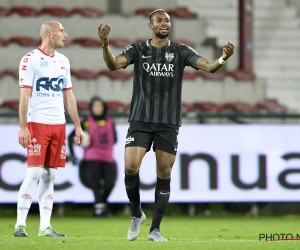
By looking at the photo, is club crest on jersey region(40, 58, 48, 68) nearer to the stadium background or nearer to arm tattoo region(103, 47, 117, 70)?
arm tattoo region(103, 47, 117, 70)

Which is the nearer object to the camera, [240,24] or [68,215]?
[68,215]

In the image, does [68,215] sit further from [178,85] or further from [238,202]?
[178,85]

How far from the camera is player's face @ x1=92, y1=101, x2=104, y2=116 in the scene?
46.4ft

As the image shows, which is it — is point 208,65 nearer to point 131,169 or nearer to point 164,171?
point 164,171

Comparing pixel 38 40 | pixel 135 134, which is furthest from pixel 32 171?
pixel 38 40

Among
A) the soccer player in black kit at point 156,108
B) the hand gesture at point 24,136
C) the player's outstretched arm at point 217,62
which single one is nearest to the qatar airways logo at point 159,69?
the soccer player in black kit at point 156,108

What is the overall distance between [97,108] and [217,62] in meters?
5.86

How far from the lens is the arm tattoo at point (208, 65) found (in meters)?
8.50

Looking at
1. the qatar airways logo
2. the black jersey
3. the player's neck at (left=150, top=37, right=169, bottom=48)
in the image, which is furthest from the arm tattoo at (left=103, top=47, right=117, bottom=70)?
the player's neck at (left=150, top=37, right=169, bottom=48)

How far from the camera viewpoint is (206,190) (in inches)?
560

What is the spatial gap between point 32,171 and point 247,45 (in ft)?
36.4

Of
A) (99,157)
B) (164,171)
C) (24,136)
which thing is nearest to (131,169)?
(164,171)

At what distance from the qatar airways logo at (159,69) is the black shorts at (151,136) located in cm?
48

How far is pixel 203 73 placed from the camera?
1820 centimetres
